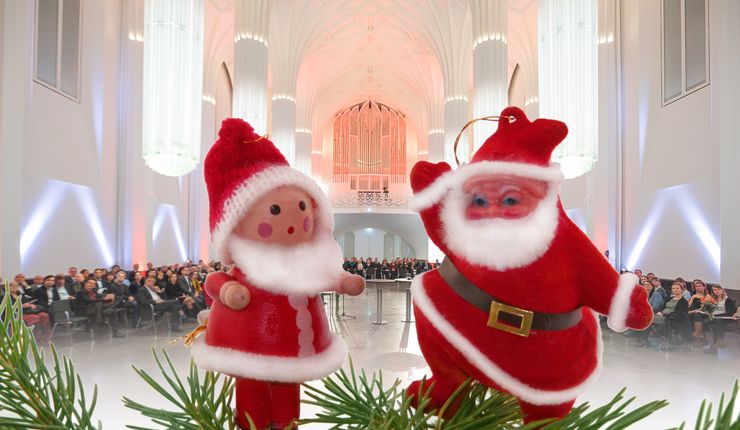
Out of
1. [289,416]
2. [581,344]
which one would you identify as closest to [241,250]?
[289,416]

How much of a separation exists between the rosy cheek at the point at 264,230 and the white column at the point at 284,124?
12.2 m

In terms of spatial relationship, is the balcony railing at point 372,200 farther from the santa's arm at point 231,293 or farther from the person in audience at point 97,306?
the santa's arm at point 231,293

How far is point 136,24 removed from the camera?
1029 cm

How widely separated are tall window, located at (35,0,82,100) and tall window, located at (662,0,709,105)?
1092cm

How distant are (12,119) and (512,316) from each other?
8.07m

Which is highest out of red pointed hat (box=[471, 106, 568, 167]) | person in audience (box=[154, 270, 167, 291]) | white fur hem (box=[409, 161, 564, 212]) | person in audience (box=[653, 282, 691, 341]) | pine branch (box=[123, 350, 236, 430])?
red pointed hat (box=[471, 106, 568, 167])

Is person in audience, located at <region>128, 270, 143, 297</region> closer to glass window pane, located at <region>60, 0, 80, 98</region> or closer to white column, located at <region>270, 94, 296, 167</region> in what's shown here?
glass window pane, located at <region>60, 0, 80, 98</region>

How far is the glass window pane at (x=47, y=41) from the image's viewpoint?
7.51m

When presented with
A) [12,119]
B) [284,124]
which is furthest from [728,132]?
[284,124]

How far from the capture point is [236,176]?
1480 millimetres

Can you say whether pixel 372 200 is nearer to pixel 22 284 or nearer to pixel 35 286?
pixel 35 286

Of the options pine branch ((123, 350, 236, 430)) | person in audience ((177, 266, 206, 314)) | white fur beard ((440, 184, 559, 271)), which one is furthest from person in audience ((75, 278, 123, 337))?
pine branch ((123, 350, 236, 430))

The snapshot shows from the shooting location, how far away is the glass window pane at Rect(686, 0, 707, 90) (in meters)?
7.59

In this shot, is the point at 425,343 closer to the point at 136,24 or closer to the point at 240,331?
the point at 240,331
